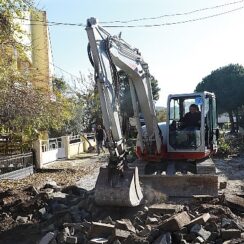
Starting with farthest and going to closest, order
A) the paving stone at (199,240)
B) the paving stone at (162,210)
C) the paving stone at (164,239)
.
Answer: the paving stone at (162,210) < the paving stone at (199,240) < the paving stone at (164,239)

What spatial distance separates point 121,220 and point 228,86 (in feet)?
125

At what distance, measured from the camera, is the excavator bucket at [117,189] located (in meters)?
8.09

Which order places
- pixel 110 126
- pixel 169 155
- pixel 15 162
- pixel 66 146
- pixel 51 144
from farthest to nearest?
pixel 66 146 → pixel 51 144 → pixel 15 162 → pixel 169 155 → pixel 110 126

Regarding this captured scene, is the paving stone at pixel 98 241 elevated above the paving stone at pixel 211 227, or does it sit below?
below

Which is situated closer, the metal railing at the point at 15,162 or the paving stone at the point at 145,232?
the paving stone at the point at 145,232

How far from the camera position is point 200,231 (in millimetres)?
6453

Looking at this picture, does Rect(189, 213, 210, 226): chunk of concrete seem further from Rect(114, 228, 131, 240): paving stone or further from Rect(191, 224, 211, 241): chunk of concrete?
Rect(114, 228, 131, 240): paving stone

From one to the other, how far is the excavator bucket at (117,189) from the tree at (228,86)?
37107 mm

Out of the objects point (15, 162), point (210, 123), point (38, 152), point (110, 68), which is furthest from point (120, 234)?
point (38, 152)

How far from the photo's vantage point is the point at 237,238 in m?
6.26

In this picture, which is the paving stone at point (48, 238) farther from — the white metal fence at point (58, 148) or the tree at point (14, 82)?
the white metal fence at point (58, 148)

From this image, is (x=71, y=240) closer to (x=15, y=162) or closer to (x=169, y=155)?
(x=169, y=155)

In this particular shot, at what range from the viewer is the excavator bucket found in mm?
8086

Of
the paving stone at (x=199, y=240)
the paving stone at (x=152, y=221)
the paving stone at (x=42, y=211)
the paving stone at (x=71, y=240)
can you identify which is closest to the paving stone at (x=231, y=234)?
the paving stone at (x=199, y=240)
